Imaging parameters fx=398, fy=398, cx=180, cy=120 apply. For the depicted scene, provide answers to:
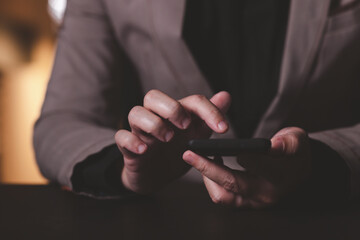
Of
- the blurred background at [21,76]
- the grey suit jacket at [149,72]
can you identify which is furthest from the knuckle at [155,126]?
the blurred background at [21,76]

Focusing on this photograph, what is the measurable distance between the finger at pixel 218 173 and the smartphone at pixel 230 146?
0.10 feet

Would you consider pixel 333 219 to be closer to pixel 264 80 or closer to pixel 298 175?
pixel 298 175

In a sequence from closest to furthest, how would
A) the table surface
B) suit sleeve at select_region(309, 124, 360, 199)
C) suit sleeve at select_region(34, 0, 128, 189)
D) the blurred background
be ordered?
the table surface < suit sleeve at select_region(309, 124, 360, 199) < suit sleeve at select_region(34, 0, 128, 189) < the blurred background

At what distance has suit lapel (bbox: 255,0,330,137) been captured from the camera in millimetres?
589

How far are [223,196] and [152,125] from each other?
94 mm

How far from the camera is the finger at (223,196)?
1.22 feet

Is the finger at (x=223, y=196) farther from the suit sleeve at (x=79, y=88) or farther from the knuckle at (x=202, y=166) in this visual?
the suit sleeve at (x=79, y=88)

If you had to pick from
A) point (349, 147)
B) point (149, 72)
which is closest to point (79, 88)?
point (149, 72)

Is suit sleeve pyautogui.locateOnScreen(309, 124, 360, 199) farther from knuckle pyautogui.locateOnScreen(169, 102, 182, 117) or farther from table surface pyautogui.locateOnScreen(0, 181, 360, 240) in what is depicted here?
knuckle pyautogui.locateOnScreen(169, 102, 182, 117)

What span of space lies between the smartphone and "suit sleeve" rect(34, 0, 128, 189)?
25 centimetres

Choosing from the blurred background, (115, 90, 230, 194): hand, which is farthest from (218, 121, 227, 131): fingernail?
the blurred background

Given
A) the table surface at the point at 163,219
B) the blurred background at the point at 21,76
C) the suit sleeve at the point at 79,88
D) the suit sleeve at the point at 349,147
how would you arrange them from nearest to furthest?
1. the table surface at the point at 163,219
2. the suit sleeve at the point at 349,147
3. the suit sleeve at the point at 79,88
4. the blurred background at the point at 21,76

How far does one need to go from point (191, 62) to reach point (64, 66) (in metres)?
0.24

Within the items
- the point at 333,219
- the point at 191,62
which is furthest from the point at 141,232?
the point at 191,62
